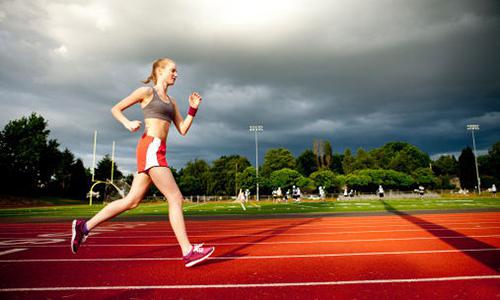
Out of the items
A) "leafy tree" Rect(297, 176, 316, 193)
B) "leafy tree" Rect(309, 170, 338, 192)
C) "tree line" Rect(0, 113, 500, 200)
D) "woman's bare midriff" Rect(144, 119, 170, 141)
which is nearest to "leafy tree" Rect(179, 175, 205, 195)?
"tree line" Rect(0, 113, 500, 200)

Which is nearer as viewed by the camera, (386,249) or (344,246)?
(386,249)

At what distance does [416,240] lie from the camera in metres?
5.68

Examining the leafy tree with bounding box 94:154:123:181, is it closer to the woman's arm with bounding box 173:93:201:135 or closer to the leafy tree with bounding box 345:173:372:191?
the leafy tree with bounding box 345:173:372:191

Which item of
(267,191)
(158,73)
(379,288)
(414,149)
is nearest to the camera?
(379,288)

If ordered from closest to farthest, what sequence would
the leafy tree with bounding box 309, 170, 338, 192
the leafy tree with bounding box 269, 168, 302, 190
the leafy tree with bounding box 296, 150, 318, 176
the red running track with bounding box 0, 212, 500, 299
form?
the red running track with bounding box 0, 212, 500, 299 → the leafy tree with bounding box 269, 168, 302, 190 → the leafy tree with bounding box 309, 170, 338, 192 → the leafy tree with bounding box 296, 150, 318, 176

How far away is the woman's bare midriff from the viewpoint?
142 inches

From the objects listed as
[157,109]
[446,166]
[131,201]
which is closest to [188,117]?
[157,109]

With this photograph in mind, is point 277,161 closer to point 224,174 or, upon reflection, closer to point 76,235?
point 224,174

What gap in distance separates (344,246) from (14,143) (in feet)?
231

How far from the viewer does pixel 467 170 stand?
269 feet

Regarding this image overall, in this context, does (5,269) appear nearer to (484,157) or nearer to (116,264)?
(116,264)

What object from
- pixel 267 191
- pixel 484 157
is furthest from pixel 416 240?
pixel 484 157

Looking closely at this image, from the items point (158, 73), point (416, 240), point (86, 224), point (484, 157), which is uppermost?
point (484, 157)

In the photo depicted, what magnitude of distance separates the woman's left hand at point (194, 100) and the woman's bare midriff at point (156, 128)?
Answer: 0.62m
